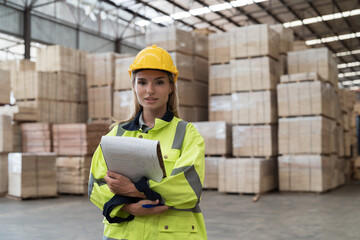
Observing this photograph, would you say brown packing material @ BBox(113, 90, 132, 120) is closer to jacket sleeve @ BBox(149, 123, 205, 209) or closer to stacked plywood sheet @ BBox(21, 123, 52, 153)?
stacked plywood sheet @ BBox(21, 123, 52, 153)

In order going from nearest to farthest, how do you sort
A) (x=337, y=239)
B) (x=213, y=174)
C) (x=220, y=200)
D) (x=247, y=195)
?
(x=337, y=239)
(x=220, y=200)
(x=247, y=195)
(x=213, y=174)

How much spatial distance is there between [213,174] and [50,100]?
16.8 feet

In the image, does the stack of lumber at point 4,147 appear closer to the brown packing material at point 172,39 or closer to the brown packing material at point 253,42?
the brown packing material at point 172,39

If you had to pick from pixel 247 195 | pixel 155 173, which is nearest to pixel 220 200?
pixel 247 195

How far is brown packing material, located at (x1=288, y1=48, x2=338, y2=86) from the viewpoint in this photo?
1007cm

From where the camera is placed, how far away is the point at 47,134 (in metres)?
9.59

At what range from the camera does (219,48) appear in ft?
34.7

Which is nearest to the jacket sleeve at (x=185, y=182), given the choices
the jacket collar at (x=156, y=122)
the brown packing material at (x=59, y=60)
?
the jacket collar at (x=156, y=122)

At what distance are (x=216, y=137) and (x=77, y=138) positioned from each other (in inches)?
132

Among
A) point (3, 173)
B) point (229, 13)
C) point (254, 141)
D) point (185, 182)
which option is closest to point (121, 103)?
point (3, 173)

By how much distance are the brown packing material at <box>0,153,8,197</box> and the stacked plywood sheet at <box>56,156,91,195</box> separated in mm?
1155

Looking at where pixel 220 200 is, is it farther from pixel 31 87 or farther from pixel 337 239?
pixel 31 87

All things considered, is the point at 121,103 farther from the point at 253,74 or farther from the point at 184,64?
the point at 253,74

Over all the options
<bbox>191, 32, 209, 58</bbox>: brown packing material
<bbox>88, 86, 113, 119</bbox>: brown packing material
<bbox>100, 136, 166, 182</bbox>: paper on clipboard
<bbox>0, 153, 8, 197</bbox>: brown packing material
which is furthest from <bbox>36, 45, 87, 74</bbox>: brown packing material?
<bbox>100, 136, 166, 182</bbox>: paper on clipboard
